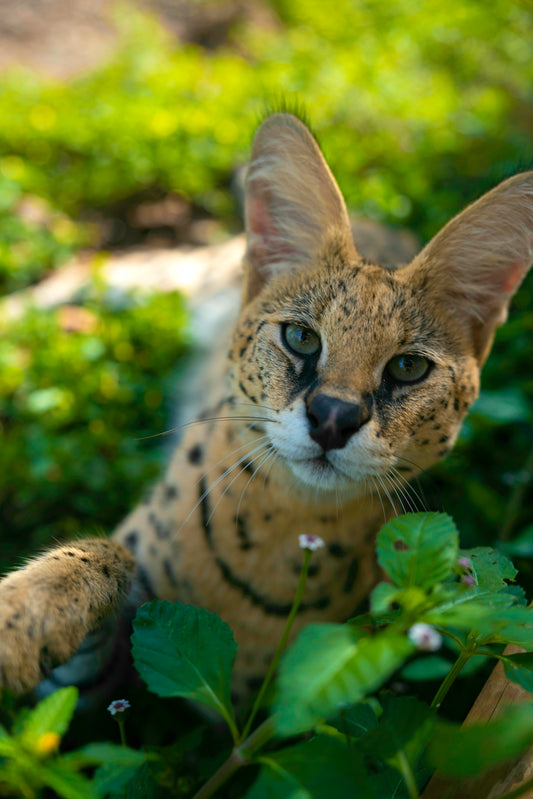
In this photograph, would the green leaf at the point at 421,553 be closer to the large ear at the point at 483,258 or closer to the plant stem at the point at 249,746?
the plant stem at the point at 249,746

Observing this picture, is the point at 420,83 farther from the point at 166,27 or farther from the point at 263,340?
the point at 263,340

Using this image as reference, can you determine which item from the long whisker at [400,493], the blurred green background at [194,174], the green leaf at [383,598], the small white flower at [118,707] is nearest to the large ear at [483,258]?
the blurred green background at [194,174]

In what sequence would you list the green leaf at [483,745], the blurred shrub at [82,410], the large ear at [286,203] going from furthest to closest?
the blurred shrub at [82,410], the large ear at [286,203], the green leaf at [483,745]

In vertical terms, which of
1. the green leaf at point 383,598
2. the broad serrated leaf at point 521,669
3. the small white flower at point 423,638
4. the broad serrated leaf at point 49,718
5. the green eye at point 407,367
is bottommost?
the broad serrated leaf at point 521,669

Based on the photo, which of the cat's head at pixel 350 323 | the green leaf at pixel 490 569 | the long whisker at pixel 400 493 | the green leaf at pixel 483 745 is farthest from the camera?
the long whisker at pixel 400 493

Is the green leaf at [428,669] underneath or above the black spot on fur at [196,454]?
underneath

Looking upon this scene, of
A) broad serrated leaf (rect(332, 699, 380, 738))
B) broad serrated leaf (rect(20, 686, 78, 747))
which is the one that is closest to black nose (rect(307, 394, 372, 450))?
broad serrated leaf (rect(332, 699, 380, 738))

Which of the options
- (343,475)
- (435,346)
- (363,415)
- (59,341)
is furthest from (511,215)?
(59,341)

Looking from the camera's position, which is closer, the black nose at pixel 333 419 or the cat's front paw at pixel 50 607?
the cat's front paw at pixel 50 607
